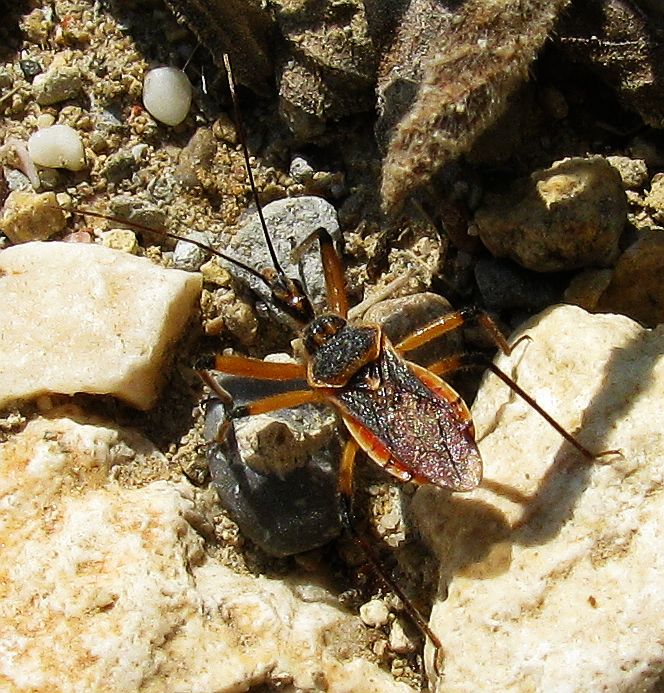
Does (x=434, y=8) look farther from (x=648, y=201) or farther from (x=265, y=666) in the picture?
(x=265, y=666)

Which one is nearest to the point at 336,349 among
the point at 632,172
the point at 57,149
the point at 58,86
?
the point at 632,172

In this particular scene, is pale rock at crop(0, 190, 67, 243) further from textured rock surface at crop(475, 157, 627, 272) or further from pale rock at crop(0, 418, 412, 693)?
textured rock surface at crop(475, 157, 627, 272)

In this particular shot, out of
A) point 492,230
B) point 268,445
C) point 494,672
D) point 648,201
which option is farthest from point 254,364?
point 648,201

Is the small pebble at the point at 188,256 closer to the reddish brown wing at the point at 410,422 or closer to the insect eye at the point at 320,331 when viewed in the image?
the insect eye at the point at 320,331

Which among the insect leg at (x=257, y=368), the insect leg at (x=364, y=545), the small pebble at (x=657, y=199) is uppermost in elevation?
the small pebble at (x=657, y=199)

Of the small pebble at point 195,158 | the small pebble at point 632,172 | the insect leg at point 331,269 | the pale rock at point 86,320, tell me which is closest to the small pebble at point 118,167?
the small pebble at point 195,158

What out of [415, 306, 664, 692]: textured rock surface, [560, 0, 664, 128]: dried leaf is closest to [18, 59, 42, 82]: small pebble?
[560, 0, 664, 128]: dried leaf
